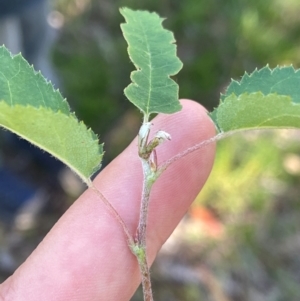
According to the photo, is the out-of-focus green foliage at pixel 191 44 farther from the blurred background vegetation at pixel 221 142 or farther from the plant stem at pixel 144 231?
the plant stem at pixel 144 231

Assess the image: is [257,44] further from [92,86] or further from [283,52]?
[92,86]

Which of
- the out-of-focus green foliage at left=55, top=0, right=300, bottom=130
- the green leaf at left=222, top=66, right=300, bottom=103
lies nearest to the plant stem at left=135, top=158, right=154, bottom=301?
the green leaf at left=222, top=66, right=300, bottom=103

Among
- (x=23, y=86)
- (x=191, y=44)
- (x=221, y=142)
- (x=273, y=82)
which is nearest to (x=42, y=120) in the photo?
(x=23, y=86)

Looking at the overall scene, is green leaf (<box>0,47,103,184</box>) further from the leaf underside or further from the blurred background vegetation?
the blurred background vegetation

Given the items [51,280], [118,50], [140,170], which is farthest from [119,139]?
[51,280]

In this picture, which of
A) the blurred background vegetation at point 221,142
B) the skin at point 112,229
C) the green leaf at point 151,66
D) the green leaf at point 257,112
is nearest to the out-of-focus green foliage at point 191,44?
the blurred background vegetation at point 221,142

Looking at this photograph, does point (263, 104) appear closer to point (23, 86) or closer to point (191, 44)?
point (23, 86)
